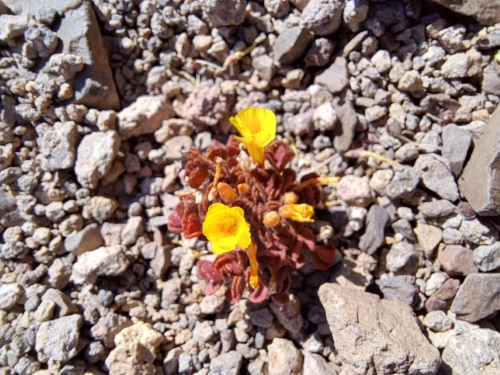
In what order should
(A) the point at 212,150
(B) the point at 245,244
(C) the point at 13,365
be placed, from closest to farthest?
(B) the point at 245,244
(C) the point at 13,365
(A) the point at 212,150

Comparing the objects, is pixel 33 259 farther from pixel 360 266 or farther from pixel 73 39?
pixel 360 266

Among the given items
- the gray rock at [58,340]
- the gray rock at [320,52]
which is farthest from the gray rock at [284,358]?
the gray rock at [320,52]

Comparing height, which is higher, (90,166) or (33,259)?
(90,166)

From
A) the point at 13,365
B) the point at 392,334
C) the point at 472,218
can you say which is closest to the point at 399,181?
the point at 472,218

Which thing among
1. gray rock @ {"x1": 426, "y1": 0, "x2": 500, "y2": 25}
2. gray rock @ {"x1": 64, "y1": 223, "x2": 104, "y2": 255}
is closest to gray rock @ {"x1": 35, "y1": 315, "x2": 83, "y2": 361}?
gray rock @ {"x1": 64, "y1": 223, "x2": 104, "y2": 255}

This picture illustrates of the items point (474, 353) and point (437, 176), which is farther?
point (437, 176)

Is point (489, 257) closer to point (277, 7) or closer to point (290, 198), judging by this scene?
point (290, 198)

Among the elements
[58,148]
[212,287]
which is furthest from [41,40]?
[212,287]
